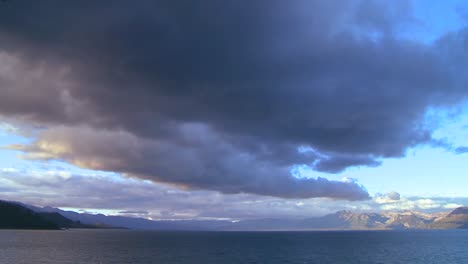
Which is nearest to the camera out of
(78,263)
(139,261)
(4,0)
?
(4,0)

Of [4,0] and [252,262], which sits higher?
[4,0]

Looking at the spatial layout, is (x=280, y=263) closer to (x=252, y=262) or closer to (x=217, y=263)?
(x=252, y=262)

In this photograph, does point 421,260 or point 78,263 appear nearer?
point 78,263

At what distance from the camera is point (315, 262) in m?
141

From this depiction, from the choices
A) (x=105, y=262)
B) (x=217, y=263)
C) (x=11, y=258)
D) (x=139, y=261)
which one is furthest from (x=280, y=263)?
(x=11, y=258)

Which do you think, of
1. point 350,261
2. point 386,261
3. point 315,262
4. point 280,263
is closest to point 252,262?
point 280,263

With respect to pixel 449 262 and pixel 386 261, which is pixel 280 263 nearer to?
pixel 386 261

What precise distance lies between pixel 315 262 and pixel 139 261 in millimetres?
60452

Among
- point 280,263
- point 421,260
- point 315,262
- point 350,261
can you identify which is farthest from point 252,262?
point 421,260

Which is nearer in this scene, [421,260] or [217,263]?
[217,263]

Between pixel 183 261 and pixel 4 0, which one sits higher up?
pixel 4 0

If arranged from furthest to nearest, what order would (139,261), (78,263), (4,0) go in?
(139,261) < (78,263) < (4,0)

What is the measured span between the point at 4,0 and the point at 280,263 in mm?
124079

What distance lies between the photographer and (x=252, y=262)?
460ft
